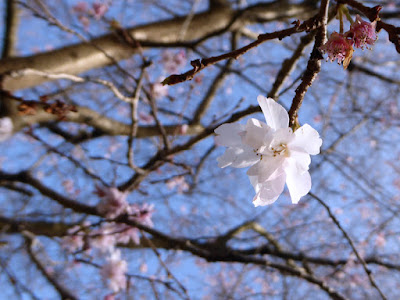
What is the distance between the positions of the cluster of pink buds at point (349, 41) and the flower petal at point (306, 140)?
15cm

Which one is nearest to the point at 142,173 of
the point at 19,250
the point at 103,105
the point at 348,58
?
the point at 348,58

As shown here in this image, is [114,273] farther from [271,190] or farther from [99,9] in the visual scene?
[99,9]

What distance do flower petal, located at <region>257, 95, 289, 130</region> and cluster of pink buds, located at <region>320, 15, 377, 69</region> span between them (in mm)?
150

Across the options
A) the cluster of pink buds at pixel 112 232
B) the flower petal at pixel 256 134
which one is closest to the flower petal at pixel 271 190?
the flower petal at pixel 256 134

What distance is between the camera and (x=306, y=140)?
75cm

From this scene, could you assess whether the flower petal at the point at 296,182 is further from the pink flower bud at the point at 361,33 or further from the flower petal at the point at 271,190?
the pink flower bud at the point at 361,33

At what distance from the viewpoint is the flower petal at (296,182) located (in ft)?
2.57

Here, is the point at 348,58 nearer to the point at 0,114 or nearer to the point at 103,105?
the point at 0,114

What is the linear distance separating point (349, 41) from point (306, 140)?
0.24m

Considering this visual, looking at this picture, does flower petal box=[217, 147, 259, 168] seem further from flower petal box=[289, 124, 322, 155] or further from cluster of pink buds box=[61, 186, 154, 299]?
cluster of pink buds box=[61, 186, 154, 299]

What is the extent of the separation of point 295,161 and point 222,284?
19.1 ft

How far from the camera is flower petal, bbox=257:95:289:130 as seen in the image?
2.39 ft

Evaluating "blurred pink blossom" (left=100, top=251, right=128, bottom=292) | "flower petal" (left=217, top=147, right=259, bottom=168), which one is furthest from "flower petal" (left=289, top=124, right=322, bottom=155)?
"blurred pink blossom" (left=100, top=251, right=128, bottom=292)

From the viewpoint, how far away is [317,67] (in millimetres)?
608
